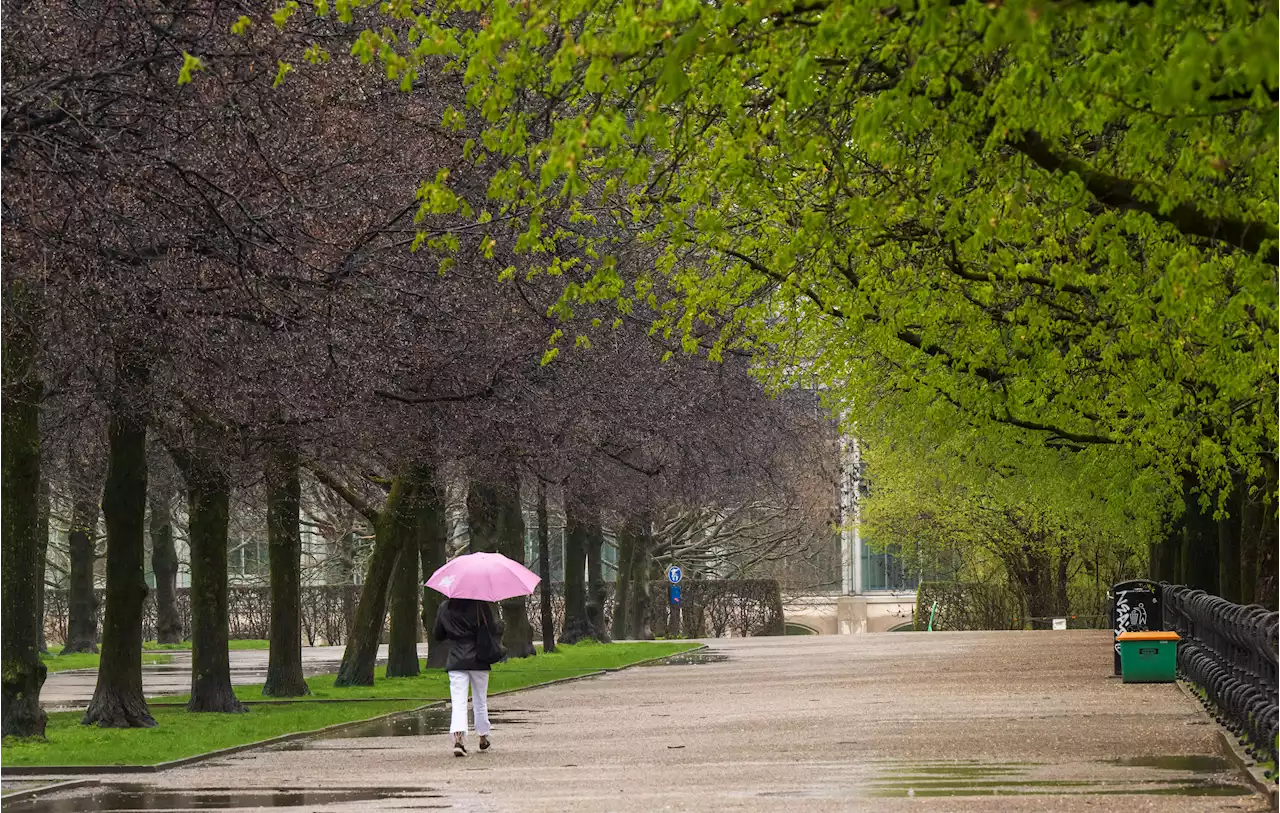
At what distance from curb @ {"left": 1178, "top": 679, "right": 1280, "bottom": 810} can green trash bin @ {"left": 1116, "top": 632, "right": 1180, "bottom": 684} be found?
584cm

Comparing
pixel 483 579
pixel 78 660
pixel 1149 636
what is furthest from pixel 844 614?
pixel 483 579

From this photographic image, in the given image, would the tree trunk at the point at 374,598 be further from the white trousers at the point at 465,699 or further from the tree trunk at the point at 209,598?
the white trousers at the point at 465,699

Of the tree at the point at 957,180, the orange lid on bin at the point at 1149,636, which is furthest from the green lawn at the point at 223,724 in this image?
the orange lid on bin at the point at 1149,636

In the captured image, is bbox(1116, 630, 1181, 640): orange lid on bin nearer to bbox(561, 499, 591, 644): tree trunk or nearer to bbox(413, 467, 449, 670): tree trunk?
bbox(413, 467, 449, 670): tree trunk

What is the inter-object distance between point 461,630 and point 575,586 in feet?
94.0

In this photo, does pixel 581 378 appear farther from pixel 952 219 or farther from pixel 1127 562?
pixel 1127 562

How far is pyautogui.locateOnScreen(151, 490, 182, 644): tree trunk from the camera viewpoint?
46.8m

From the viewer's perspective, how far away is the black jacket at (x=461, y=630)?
17766mm

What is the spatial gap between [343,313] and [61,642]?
45517 mm

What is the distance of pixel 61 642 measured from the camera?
198 feet

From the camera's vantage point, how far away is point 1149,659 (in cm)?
2444

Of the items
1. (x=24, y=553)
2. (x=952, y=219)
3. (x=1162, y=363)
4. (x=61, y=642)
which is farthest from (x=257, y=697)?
(x=61, y=642)

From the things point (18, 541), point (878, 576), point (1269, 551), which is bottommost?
point (878, 576)

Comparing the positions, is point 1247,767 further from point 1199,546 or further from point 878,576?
point 878,576
